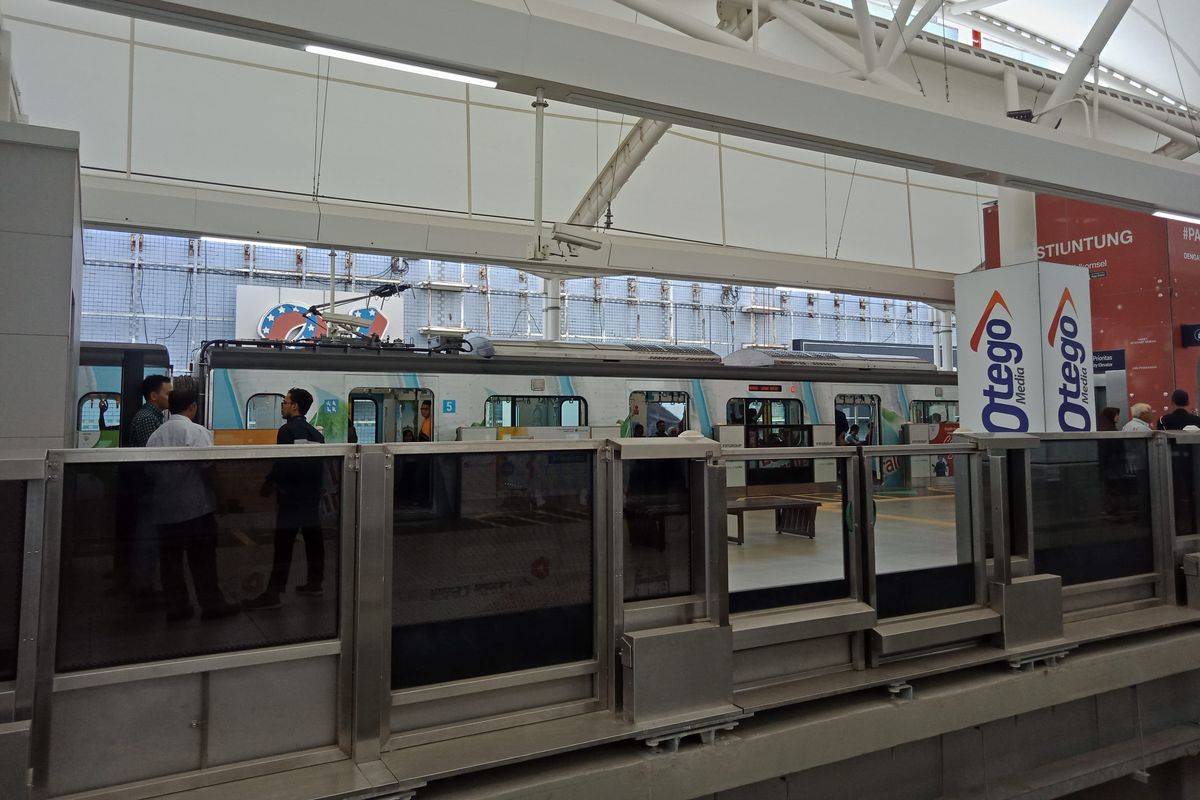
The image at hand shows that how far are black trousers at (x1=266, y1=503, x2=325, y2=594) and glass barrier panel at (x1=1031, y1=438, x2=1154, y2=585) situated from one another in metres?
Result: 3.75

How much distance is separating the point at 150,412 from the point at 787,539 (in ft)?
14.6

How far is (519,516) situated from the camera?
9.89 ft

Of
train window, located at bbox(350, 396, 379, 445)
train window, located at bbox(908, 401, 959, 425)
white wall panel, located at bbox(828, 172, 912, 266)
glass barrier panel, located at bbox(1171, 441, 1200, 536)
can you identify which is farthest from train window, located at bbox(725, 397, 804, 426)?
glass barrier panel, located at bbox(1171, 441, 1200, 536)

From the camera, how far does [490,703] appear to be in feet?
9.63

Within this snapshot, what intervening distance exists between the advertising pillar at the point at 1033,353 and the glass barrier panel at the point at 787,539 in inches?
159

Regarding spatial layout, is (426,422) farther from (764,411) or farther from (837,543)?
(837,543)

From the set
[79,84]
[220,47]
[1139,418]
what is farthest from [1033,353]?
[79,84]

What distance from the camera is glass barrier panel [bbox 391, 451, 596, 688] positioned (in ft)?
9.24

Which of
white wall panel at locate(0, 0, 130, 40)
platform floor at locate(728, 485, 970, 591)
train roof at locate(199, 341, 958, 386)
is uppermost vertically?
white wall panel at locate(0, 0, 130, 40)

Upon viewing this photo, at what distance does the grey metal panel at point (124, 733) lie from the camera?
7.61 feet

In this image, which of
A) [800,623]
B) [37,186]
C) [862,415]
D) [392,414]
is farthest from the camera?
[862,415]

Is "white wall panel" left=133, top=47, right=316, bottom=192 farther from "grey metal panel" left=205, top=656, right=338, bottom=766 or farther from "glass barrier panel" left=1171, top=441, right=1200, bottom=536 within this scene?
"glass barrier panel" left=1171, top=441, right=1200, bottom=536

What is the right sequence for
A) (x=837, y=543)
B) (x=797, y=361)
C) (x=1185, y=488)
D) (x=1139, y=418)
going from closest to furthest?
(x=837, y=543)
(x=1185, y=488)
(x=1139, y=418)
(x=797, y=361)

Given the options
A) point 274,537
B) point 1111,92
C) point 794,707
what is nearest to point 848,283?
point 1111,92
